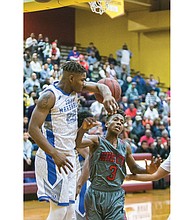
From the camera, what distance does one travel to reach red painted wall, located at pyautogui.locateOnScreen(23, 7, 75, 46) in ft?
67.8

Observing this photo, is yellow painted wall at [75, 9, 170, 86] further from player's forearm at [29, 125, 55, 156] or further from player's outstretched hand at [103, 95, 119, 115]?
player's forearm at [29, 125, 55, 156]

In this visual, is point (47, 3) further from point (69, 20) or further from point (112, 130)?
point (69, 20)

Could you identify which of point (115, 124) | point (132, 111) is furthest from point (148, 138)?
point (115, 124)

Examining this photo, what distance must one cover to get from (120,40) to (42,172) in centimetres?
1864

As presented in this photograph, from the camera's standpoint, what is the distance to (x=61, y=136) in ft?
16.0

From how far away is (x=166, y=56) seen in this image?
2289 cm

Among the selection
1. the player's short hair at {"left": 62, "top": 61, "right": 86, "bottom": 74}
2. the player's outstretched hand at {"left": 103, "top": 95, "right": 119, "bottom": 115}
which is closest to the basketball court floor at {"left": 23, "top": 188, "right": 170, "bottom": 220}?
the player's short hair at {"left": 62, "top": 61, "right": 86, "bottom": 74}

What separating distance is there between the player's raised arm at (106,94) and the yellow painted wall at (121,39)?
17645 millimetres

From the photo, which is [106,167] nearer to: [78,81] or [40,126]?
[40,126]

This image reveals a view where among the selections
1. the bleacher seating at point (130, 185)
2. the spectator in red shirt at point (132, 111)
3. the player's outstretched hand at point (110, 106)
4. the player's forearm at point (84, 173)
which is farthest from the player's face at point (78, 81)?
the spectator in red shirt at point (132, 111)

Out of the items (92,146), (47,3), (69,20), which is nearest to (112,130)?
(92,146)

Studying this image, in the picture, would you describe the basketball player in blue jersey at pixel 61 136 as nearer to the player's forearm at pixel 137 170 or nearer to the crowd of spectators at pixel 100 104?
the player's forearm at pixel 137 170

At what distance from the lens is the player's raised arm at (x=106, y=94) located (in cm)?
452
